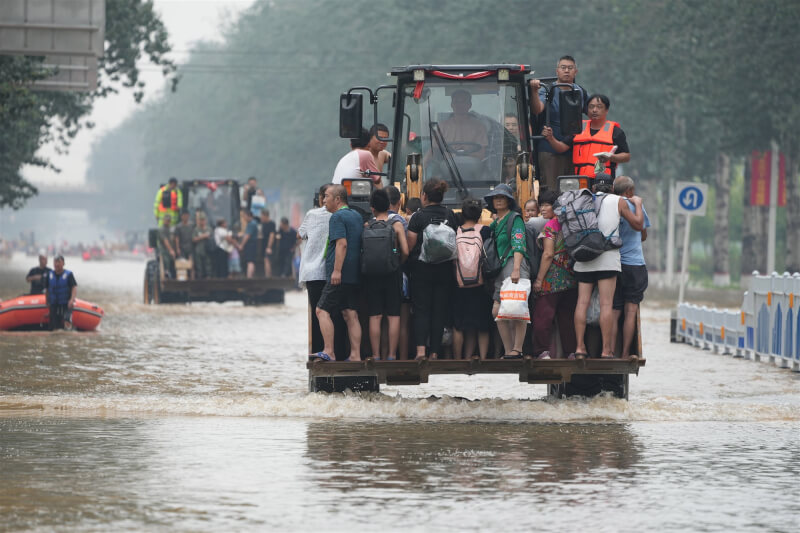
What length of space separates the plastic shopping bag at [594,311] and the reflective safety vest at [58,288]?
14085 millimetres

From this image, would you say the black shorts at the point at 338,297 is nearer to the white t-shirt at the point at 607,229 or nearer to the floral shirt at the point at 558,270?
the floral shirt at the point at 558,270

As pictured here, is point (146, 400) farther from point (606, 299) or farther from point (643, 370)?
point (643, 370)

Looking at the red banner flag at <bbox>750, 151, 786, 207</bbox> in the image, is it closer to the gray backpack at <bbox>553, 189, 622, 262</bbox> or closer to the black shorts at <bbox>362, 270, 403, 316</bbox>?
the gray backpack at <bbox>553, 189, 622, 262</bbox>

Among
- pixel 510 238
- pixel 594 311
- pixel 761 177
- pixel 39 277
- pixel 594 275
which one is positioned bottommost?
pixel 39 277

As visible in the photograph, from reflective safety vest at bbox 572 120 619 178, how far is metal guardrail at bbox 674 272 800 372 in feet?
18.7

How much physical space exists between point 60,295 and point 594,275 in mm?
14798

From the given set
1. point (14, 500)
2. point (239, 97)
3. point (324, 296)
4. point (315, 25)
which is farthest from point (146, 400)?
point (239, 97)

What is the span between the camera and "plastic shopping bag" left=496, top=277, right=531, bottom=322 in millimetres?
13820

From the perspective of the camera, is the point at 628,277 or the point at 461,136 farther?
the point at 461,136

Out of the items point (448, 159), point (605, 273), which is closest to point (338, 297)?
point (448, 159)

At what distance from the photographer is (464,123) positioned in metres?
15.9

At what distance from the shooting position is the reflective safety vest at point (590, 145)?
15219 mm

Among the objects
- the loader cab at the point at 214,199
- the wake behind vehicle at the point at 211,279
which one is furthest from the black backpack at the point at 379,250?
the loader cab at the point at 214,199

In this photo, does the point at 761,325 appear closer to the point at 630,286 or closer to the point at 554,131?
the point at 554,131
